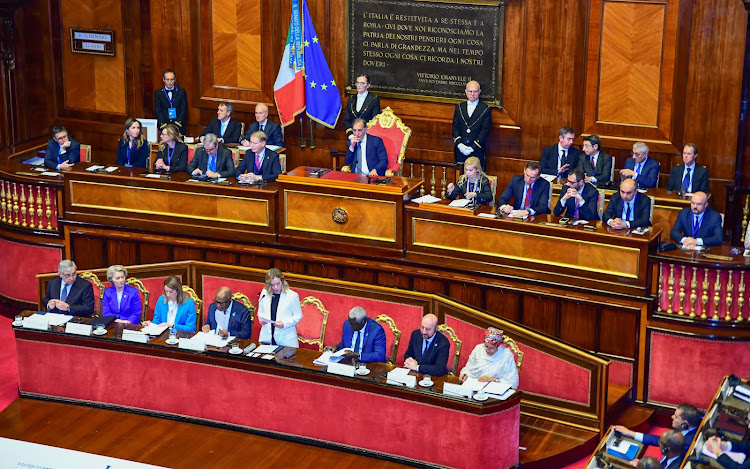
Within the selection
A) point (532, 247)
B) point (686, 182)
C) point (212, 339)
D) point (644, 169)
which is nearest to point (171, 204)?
point (212, 339)

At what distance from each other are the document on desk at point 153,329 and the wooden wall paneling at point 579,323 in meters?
3.17

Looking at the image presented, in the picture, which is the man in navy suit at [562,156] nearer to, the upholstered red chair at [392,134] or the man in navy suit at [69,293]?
the upholstered red chair at [392,134]

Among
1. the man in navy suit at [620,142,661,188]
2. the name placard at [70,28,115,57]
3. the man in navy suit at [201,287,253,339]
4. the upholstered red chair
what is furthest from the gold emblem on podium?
the name placard at [70,28,115,57]

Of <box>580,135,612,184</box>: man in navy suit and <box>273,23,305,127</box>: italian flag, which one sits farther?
<box>273,23,305,127</box>: italian flag

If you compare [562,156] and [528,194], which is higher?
[562,156]

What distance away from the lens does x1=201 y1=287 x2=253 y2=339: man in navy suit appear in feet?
29.7

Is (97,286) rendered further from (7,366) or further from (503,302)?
(503,302)

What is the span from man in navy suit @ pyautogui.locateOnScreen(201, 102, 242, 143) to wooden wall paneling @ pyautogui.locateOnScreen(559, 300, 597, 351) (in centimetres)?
412

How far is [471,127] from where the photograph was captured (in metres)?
11.2

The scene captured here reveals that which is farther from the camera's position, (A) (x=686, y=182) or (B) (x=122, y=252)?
(B) (x=122, y=252)

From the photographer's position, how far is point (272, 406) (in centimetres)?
854

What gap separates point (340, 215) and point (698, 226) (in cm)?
298

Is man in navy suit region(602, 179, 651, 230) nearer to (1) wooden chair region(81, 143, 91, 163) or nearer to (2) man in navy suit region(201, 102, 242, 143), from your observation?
(2) man in navy suit region(201, 102, 242, 143)

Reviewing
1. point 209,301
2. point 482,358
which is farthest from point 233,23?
point 482,358
